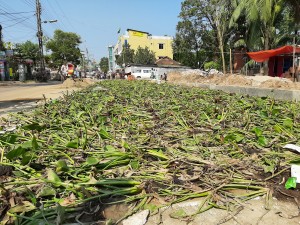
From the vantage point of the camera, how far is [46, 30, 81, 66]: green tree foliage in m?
48.1

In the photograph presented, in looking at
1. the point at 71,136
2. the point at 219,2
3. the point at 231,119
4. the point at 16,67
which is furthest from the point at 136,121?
the point at 16,67

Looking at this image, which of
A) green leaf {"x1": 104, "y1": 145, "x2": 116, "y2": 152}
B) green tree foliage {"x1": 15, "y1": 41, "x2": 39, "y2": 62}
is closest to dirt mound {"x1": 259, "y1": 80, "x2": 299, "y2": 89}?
green leaf {"x1": 104, "y1": 145, "x2": 116, "y2": 152}

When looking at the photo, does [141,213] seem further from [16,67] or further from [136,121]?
[16,67]

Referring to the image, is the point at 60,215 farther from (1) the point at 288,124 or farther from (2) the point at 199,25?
(2) the point at 199,25

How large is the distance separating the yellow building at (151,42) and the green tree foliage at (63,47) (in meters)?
9.13

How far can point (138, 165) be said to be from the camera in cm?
245

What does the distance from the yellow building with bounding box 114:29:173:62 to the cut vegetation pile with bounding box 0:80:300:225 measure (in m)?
46.5

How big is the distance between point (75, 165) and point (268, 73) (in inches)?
842

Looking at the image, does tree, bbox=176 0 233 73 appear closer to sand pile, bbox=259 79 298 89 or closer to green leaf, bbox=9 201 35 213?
sand pile, bbox=259 79 298 89

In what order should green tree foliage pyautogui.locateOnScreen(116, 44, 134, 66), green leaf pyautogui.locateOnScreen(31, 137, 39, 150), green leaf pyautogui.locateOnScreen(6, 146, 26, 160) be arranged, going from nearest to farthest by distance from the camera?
green leaf pyautogui.locateOnScreen(6, 146, 26, 160), green leaf pyautogui.locateOnScreen(31, 137, 39, 150), green tree foliage pyautogui.locateOnScreen(116, 44, 134, 66)

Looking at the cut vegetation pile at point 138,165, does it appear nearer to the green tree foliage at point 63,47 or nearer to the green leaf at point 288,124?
the green leaf at point 288,124

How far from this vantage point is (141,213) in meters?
1.81

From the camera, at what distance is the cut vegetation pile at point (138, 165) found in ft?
6.23

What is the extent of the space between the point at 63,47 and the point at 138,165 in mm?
49113
